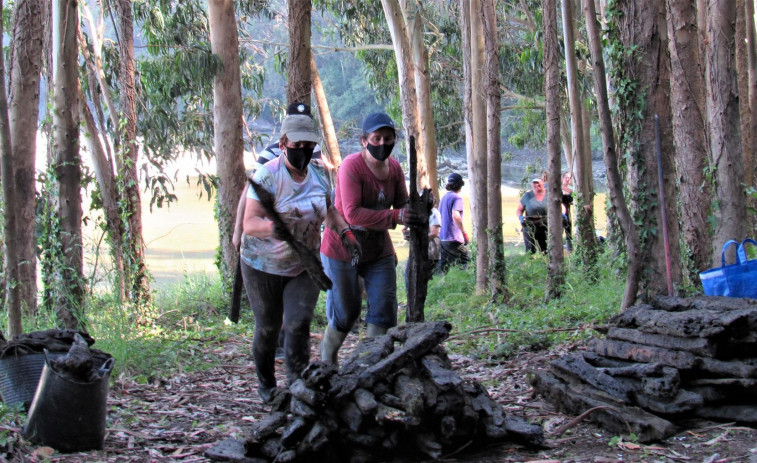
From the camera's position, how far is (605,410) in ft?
16.1

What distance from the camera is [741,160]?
26.1 ft

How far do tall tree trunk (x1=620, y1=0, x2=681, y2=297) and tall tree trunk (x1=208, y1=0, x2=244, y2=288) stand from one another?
6.43 meters

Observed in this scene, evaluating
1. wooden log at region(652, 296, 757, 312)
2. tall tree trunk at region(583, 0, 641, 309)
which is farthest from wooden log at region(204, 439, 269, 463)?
tall tree trunk at region(583, 0, 641, 309)

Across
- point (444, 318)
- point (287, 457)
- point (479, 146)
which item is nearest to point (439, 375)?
point (287, 457)

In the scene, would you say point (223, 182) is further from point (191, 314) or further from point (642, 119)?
point (642, 119)

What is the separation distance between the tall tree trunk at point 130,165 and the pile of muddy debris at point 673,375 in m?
7.94

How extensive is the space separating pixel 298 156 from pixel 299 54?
4812 mm

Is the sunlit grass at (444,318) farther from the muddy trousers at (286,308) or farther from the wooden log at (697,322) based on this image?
the wooden log at (697,322)

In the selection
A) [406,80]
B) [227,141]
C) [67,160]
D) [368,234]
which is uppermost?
[406,80]

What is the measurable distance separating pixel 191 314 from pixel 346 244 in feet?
20.6

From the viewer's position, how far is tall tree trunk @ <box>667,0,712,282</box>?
25.9 ft

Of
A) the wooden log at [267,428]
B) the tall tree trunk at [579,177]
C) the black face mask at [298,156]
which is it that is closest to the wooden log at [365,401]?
the wooden log at [267,428]

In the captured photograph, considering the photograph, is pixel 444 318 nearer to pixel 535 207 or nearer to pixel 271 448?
pixel 535 207

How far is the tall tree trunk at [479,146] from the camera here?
12.2 meters
